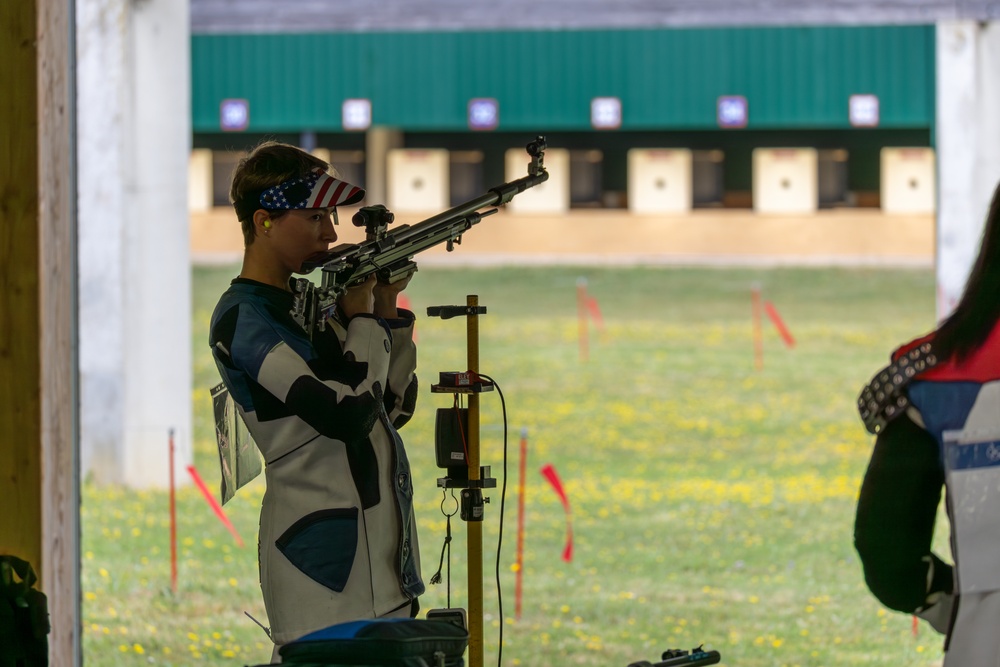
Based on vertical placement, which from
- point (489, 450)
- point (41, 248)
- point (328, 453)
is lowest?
point (489, 450)

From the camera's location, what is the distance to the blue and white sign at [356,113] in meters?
21.9

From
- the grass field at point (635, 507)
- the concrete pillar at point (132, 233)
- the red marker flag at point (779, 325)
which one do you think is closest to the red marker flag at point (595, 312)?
the grass field at point (635, 507)

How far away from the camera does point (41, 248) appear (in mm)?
3908

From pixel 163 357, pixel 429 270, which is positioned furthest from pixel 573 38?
pixel 163 357

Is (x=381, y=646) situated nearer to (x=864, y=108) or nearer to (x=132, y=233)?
(x=132, y=233)

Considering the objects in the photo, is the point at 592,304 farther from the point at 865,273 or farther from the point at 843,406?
the point at 843,406

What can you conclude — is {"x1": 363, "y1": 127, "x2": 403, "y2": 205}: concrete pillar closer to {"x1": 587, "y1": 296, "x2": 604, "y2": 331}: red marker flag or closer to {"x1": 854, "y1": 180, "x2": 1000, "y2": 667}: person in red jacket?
{"x1": 587, "y1": 296, "x2": 604, "y2": 331}: red marker flag

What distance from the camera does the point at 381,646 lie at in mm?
2561

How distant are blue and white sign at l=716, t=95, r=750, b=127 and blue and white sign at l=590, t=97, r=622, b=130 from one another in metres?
1.43

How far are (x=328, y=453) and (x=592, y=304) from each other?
17.2 meters

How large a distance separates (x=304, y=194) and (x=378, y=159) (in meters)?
22.9

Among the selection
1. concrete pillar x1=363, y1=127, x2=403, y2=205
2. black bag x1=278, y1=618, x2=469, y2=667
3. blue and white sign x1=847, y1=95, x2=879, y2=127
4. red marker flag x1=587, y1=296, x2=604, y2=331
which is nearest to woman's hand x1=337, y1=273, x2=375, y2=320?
black bag x1=278, y1=618, x2=469, y2=667

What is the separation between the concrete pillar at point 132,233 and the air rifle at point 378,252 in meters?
6.50

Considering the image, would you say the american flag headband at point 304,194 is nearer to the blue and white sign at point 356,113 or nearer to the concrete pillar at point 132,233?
the concrete pillar at point 132,233
